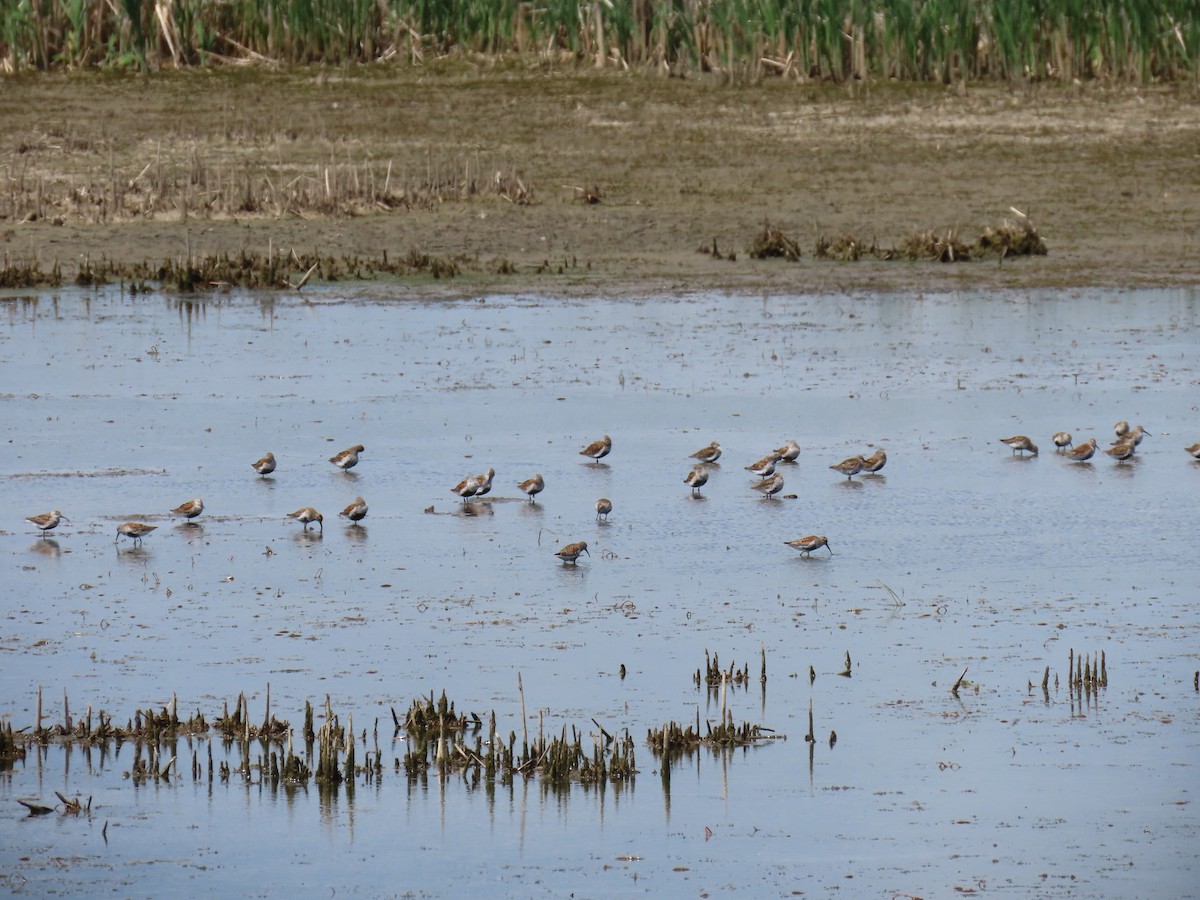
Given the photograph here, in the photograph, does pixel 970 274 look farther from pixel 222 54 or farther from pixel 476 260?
pixel 222 54

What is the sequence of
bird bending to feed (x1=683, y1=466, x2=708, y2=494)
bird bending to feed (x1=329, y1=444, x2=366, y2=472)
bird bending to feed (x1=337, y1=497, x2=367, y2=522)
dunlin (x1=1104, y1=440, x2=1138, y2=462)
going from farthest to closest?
1. dunlin (x1=1104, y1=440, x2=1138, y2=462)
2. bird bending to feed (x1=329, y1=444, x2=366, y2=472)
3. bird bending to feed (x1=683, y1=466, x2=708, y2=494)
4. bird bending to feed (x1=337, y1=497, x2=367, y2=522)

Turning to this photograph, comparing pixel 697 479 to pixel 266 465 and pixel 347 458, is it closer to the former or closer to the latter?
pixel 347 458

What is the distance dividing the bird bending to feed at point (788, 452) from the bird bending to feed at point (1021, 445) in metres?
1.73

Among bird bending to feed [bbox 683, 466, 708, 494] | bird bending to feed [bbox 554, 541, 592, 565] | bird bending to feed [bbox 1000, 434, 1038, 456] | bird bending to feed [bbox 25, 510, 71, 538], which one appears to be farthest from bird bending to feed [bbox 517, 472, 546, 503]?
bird bending to feed [bbox 1000, 434, 1038, 456]

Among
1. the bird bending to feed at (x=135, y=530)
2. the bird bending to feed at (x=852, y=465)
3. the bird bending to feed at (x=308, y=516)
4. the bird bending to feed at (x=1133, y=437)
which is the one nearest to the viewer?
the bird bending to feed at (x=135, y=530)

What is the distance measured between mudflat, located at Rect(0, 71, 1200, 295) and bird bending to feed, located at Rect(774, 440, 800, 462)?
326 inches

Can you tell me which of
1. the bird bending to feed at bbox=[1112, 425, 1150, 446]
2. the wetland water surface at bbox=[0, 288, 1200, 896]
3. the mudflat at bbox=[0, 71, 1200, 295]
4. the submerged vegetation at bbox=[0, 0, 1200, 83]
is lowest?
the wetland water surface at bbox=[0, 288, 1200, 896]

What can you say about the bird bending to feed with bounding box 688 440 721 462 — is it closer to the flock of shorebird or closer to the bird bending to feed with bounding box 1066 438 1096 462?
the flock of shorebird

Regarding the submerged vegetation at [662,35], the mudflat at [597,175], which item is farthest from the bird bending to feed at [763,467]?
the submerged vegetation at [662,35]

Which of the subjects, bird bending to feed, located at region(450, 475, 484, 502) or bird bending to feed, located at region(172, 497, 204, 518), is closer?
bird bending to feed, located at region(172, 497, 204, 518)

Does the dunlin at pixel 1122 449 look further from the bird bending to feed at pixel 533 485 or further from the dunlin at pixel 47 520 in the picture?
the dunlin at pixel 47 520

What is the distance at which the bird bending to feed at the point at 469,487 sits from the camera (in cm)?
1572

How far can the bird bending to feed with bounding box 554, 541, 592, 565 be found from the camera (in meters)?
14.1

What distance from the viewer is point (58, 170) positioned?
3041 centimetres
